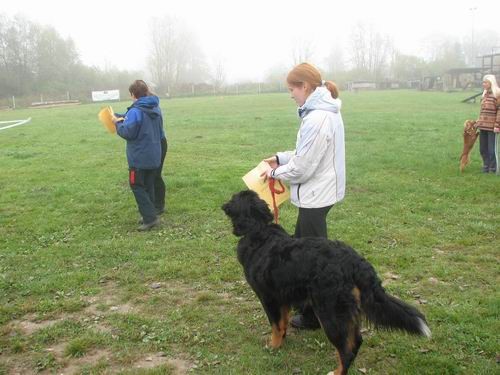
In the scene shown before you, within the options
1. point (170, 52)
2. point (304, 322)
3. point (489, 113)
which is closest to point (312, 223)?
point (304, 322)

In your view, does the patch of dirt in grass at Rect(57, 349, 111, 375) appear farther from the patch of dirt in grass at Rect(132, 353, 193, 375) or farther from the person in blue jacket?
the person in blue jacket

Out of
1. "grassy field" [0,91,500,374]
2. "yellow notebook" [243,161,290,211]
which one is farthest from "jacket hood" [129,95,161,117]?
"yellow notebook" [243,161,290,211]

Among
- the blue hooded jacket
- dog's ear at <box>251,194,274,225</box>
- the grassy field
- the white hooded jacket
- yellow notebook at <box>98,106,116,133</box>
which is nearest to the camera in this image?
the white hooded jacket

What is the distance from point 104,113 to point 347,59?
11296cm

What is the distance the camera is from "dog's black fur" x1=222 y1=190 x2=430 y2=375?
3680 millimetres

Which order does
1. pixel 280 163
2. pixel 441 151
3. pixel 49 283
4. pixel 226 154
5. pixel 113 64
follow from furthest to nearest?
pixel 113 64
pixel 226 154
pixel 441 151
pixel 49 283
pixel 280 163

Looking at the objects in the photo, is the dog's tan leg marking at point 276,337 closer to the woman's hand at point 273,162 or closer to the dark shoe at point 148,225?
the woman's hand at point 273,162

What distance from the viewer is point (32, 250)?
721cm

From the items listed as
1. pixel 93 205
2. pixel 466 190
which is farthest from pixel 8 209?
pixel 466 190

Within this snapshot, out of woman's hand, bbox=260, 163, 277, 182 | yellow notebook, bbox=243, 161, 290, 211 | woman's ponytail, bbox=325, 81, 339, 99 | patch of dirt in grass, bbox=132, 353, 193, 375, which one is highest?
woman's ponytail, bbox=325, 81, 339, 99

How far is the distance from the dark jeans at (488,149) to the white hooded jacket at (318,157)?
27.2 ft

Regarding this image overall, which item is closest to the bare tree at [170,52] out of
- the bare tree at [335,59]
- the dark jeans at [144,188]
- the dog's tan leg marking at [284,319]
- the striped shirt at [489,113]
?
the bare tree at [335,59]

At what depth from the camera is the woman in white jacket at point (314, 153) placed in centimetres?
414

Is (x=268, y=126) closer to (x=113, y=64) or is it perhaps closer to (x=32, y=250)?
(x=32, y=250)
